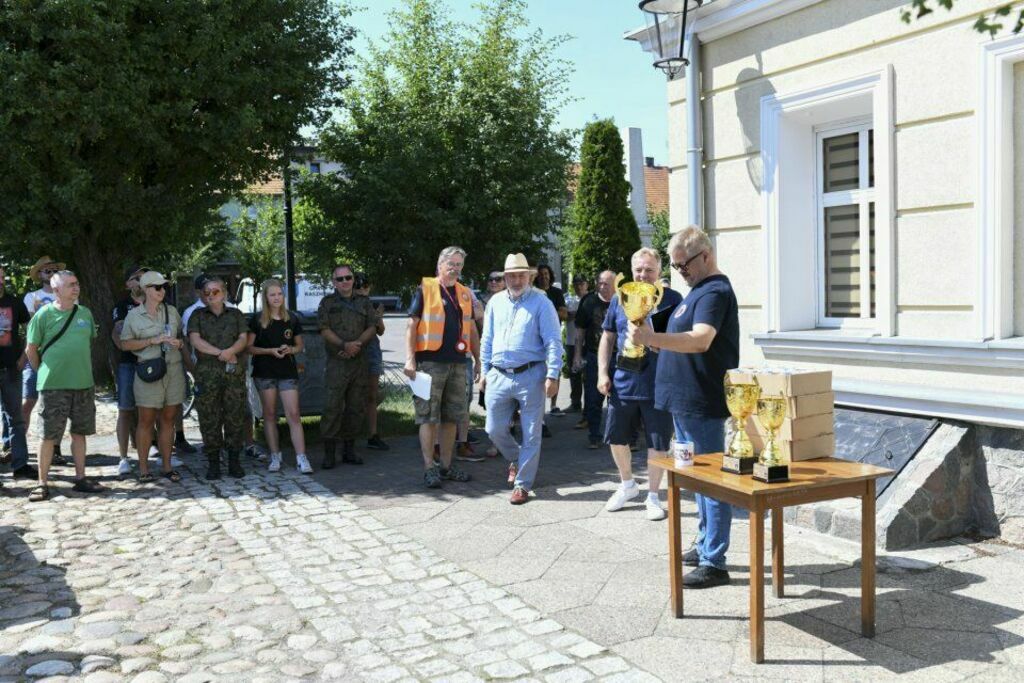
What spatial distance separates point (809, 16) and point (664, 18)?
160 centimetres

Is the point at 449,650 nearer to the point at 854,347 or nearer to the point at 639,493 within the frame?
the point at 639,493

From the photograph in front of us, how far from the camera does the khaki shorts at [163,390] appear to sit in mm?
8070

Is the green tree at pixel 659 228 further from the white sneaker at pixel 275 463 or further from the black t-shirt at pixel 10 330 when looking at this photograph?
the black t-shirt at pixel 10 330

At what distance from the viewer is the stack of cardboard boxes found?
429 centimetres

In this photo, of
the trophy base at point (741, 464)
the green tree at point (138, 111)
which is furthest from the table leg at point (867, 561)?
the green tree at point (138, 111)

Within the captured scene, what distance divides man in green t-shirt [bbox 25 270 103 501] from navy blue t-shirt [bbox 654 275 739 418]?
5280 millimetres

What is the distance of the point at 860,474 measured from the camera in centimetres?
410

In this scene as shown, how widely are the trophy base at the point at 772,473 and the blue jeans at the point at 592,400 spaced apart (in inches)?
210

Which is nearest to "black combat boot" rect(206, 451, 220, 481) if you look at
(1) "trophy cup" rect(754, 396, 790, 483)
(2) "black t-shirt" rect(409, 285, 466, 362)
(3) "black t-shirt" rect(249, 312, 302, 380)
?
(3) "black t-shirt" rect(249, 312, 302, 380)

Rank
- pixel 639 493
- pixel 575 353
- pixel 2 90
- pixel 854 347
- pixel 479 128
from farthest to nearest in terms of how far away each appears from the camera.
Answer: pixel 479 128 < pixel 2 90 < pixel 575 353 < pixel 639 493 < pixel 854 347

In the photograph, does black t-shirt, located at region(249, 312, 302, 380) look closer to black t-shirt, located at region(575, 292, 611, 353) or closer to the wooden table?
black t-shirt, located at region(575, 292, 611, 353)

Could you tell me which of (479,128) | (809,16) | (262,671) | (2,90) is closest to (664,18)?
(809,16)

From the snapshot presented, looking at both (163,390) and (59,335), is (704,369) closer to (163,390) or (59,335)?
(163,390)

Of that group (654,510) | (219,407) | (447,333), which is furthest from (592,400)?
(219,407)
